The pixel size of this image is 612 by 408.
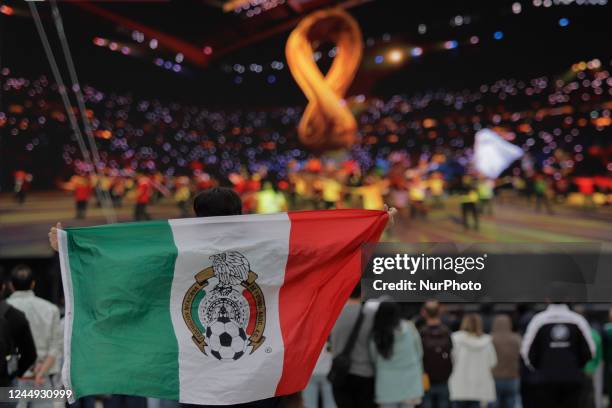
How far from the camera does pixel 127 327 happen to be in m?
3.36

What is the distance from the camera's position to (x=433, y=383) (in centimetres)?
630

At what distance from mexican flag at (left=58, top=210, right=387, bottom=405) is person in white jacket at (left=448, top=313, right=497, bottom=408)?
Answer: 128 inches

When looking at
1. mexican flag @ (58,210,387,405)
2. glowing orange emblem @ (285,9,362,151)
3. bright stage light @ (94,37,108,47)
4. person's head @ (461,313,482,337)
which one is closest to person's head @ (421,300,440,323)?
person's head @ (461,313,482,337)

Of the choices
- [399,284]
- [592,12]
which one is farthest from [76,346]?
[592,12]

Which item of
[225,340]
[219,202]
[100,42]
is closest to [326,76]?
[100,42]

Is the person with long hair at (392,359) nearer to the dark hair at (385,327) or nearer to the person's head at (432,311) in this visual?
the dark hair at (385,327)

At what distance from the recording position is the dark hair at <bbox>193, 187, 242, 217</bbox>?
10.6 ft

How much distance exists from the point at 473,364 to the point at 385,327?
4.76ft

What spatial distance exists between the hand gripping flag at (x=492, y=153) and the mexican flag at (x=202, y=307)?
8.26 metres

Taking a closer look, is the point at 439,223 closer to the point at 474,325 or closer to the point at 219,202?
the point at 474,325

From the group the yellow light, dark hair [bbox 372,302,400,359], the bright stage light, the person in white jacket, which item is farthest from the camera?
the bright stage light

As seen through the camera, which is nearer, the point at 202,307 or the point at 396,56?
the point at 202,307

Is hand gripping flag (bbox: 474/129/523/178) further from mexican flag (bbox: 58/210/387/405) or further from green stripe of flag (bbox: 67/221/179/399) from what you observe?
green stripe of flag (bbox: 67/221/179/399)

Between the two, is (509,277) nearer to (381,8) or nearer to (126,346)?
(126,346)
